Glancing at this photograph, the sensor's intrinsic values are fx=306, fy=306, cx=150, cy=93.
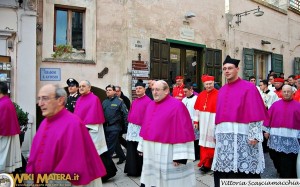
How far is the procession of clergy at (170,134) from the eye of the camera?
301 cm

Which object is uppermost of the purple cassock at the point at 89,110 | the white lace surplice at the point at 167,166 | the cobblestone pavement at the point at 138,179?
the purple cassock at the point at 89,110

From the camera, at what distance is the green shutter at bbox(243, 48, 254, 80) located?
45.9 feet

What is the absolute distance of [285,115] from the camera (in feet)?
19.6

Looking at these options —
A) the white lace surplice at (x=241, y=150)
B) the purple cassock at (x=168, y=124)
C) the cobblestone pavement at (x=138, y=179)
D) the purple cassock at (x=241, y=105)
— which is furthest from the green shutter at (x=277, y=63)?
the purple cassock at (x=168, y=124)

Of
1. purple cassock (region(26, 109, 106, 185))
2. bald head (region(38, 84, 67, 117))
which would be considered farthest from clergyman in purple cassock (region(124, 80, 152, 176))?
bald head (region(38, 84, 67, 117))

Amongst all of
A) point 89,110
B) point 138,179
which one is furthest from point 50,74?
point 138,179

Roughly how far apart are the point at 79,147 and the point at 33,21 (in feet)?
20.9

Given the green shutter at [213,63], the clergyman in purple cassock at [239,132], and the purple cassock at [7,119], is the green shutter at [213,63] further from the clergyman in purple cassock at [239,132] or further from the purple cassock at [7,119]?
the purple cassock at [7,119]

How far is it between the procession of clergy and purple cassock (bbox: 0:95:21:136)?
0.8 inches

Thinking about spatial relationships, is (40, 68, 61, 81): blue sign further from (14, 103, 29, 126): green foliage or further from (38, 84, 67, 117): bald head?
(38, 84, 67, 117): bald head

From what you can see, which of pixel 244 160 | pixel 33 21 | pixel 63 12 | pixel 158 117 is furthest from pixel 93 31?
pixel 244 160

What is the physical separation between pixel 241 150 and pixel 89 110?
9.69 ft

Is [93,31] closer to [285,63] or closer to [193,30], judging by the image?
[193,30]

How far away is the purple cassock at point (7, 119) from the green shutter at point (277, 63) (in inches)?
522
